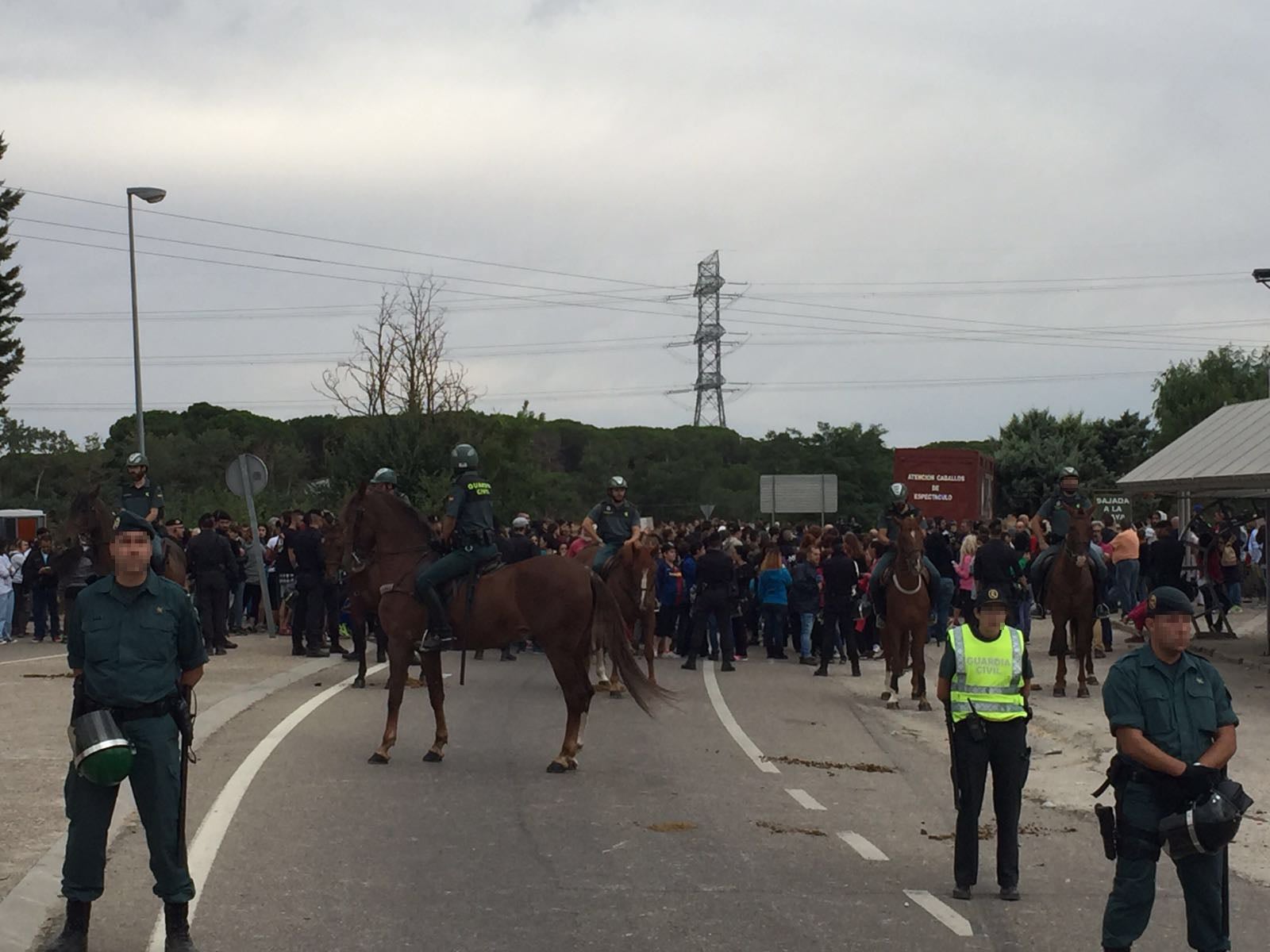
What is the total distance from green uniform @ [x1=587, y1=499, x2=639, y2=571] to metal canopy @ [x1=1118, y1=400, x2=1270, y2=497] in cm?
844

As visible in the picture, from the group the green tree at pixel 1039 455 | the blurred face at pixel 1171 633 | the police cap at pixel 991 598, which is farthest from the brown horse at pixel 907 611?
the green tree at pixel 1039 455

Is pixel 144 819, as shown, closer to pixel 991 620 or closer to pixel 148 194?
pixel 991 620

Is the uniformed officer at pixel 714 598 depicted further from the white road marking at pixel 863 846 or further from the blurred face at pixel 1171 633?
the blurred face at pixel 1171 633

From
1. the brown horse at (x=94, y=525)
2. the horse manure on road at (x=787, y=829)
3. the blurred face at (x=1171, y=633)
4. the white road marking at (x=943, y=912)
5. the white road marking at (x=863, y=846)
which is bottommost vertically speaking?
the white road marking at (x=863, y=846)

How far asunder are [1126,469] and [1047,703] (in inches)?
2139

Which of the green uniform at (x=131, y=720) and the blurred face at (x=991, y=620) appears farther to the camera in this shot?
the blurred face at (x=991, y=620)

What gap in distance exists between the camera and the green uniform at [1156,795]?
22.6ft

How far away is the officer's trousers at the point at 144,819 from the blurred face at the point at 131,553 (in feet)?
2.22

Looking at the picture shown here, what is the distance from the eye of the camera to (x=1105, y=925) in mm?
6941

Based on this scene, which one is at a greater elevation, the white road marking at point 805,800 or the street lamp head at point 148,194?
the street lamp head at point 148,194

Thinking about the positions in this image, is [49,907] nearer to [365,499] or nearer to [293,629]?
[365,499]

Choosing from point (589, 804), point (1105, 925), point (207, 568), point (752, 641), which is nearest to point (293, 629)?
point (207, 568)

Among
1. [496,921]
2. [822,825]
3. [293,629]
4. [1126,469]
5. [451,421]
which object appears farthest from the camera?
[1126,469]

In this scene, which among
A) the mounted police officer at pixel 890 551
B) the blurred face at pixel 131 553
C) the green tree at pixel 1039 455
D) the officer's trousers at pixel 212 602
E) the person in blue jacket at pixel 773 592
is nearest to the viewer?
the blurred face at pixel 131 553
